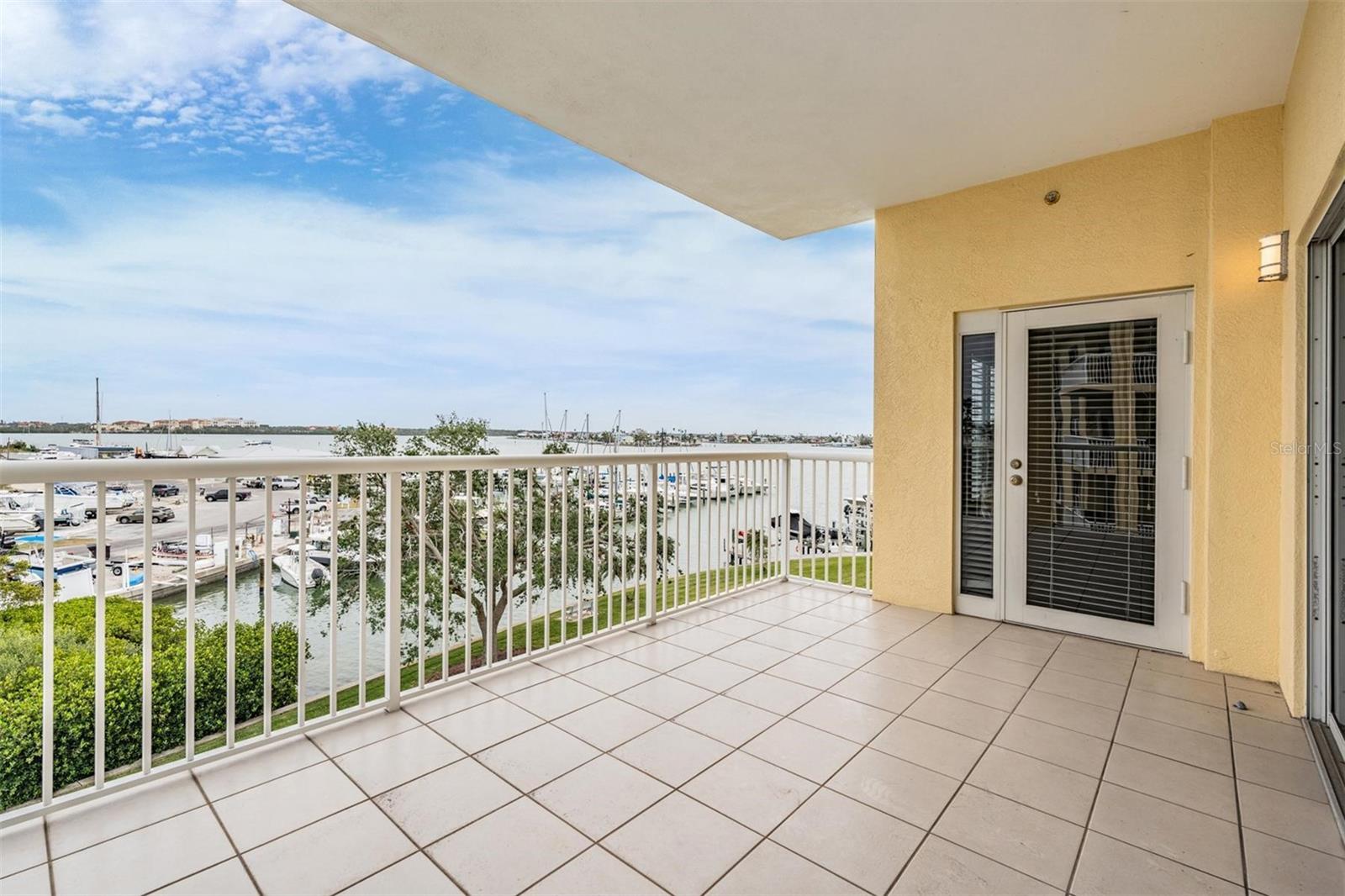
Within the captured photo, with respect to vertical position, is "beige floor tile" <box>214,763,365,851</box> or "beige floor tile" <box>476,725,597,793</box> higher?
"beige floor tile" <box>214,763,365,851</box>

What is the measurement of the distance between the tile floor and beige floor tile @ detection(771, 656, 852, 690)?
0.02 m

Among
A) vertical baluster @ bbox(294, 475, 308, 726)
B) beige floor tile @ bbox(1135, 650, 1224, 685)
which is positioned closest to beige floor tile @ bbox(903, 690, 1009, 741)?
beige floor tile @ bbox(1135, 650, 1224, 685)

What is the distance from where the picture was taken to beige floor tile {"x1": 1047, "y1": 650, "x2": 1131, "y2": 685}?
2924 millimetres

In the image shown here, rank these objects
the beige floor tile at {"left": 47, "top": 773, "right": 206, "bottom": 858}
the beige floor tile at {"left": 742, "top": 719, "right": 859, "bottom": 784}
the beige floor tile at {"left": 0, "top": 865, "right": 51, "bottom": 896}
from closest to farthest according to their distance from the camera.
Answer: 1. the beige floor tile at {"left": 0, "top": 865, "right": 51, "bottom": 896}
2. the beige floor tile at {"left": 47, "top": 773, "right": 206, "bottom": 858}
3. the beige floor tile at {"left": 742, "top": 719, "right": 859, "bottom": 784}

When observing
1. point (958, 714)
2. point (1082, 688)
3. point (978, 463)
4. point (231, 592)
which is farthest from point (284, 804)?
point (978, 463)

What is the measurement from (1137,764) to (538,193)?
15.9 metres

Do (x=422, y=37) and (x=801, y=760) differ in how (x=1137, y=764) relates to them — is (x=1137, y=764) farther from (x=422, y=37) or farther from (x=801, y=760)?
(x=422, y=37)

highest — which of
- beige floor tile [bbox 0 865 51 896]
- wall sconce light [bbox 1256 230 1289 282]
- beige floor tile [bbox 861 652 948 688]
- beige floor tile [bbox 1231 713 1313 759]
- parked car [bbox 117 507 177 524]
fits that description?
wall sconce light [bbox 1256 230 1289 282]

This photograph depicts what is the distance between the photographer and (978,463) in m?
3.94

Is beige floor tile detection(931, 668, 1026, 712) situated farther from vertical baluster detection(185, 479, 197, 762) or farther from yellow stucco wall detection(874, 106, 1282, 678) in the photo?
vertical baluster detection(185, 479, 197, 762)

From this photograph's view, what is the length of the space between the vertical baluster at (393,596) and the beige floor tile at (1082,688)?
2930 millimetres

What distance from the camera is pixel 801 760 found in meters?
2.10

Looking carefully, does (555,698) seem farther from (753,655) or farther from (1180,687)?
(1180,687)

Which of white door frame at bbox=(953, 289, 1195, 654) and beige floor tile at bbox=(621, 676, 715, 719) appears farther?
white door frame at bbox=(953, 289, 1195, 654)
